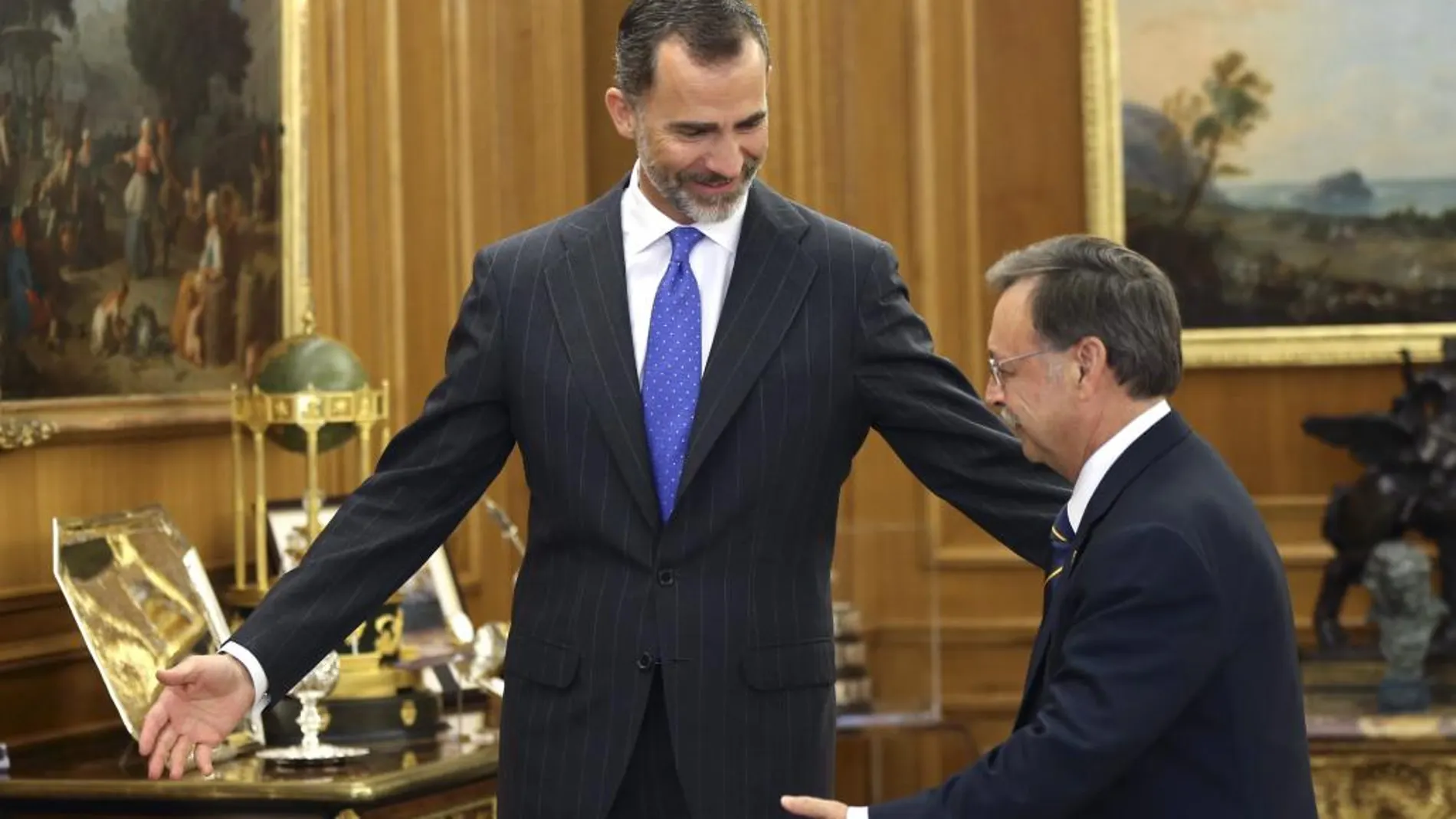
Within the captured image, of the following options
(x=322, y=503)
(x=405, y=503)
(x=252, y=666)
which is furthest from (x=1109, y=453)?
(x=322, y=503)

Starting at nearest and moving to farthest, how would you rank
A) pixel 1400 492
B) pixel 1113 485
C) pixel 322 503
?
pixel 1113 485
pixel 322 503
pixel 1400 492

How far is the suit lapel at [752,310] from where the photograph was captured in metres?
3.26

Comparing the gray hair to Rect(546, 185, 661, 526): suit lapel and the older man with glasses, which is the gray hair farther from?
Rect(546, 185, 661, 526): suit lapel

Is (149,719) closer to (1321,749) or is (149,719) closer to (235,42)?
(235,42)

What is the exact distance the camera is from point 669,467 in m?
3.29

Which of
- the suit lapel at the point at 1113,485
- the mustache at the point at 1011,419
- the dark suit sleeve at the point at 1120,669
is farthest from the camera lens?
the mustache at the point at 1011,419

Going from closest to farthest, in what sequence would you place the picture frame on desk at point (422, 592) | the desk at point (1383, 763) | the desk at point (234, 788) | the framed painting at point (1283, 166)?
1. the desk at point (234, 788)
2. the picture frame on desk at point (422, 592)
3. the desk at point (1383, 763)
4. the framed painting at point (1283, 166)

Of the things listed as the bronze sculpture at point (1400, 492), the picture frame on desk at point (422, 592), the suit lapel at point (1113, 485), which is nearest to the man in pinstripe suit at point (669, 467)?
the suit lapel at point (1113, 485)

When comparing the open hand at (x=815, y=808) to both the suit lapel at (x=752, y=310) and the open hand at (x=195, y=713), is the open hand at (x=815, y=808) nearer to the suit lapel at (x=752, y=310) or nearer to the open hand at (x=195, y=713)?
the suit lapel at (x=752, y=310)

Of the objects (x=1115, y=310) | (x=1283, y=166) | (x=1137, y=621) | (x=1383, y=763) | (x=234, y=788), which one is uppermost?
(x=1283, y=166)

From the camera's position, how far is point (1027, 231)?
22.8 ft

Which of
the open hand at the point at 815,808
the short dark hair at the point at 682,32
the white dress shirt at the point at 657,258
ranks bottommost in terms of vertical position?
the open hand at the point at 815,808

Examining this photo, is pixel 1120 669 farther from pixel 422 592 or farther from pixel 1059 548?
pixel 422 592

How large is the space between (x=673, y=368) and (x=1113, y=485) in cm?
82
